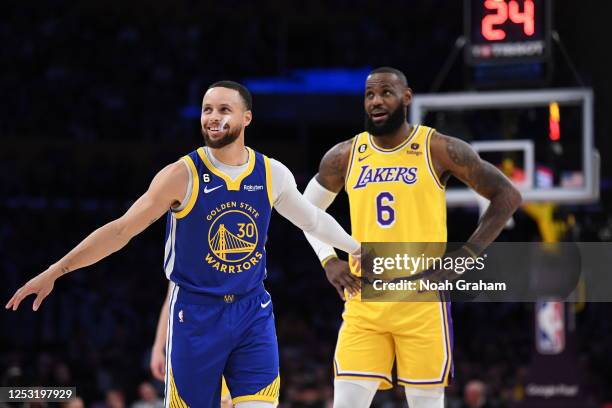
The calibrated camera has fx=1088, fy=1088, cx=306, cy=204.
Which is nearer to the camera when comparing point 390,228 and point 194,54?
point 390,228

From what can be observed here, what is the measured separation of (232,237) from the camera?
5355 millimetres

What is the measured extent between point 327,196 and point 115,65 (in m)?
15.0

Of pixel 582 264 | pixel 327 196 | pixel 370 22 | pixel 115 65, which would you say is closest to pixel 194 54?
pixel 115 65

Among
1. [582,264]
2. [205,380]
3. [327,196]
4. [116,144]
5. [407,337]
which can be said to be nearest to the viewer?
[205,380]

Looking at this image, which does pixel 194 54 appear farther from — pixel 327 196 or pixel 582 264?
pixel 327 196

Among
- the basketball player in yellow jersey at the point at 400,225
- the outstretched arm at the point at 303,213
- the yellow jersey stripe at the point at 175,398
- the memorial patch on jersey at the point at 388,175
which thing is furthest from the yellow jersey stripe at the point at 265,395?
the memorial patch on jersey at the point at 388,175


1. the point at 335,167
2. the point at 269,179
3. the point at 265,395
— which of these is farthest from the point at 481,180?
the point at 265,395

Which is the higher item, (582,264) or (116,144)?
(116,144)

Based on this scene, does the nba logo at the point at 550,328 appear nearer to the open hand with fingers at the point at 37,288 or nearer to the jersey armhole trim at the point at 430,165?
the jersey armhole trim at the point at 430,165

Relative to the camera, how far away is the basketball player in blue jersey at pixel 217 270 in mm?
5328

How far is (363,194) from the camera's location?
245 inches

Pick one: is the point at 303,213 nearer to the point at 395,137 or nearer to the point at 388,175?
the point at 388,175

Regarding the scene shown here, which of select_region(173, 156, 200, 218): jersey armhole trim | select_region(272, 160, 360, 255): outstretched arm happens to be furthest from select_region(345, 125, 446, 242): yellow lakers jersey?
select_region(173, 156, 200, 218): jersey armhole trim

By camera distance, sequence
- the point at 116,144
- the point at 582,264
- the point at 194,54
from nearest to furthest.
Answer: the point at 582,264
the point at 116,144
the point at 194,54
